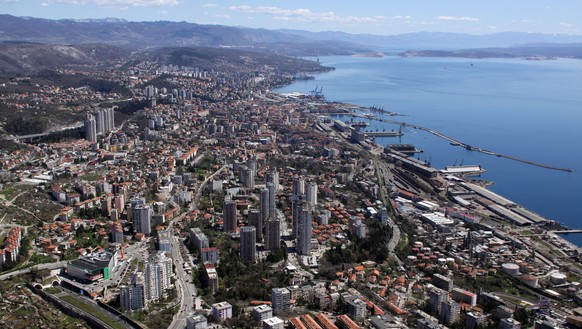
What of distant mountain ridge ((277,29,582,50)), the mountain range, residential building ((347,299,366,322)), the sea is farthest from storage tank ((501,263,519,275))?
distant mountain ridge ((277,29,582,50))

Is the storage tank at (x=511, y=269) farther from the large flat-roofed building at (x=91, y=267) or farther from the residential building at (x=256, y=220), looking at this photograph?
the large flat-roofed building at (x=91, y=267)

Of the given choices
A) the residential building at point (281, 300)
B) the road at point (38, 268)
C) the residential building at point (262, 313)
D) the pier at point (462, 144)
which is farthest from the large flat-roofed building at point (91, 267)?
the pier at point (462, 144)

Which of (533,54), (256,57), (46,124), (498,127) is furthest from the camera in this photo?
(533,54)

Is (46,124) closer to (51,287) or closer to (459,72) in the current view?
(51,287)

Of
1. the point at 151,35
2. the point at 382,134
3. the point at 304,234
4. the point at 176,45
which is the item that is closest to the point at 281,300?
the point at 304,234

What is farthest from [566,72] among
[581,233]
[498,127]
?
[581,233]

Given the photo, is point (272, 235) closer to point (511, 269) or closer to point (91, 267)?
point (91, 267)

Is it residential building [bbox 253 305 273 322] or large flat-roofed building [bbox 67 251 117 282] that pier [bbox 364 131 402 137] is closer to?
large flat-roofed building [bbox 67 251 117 282]
